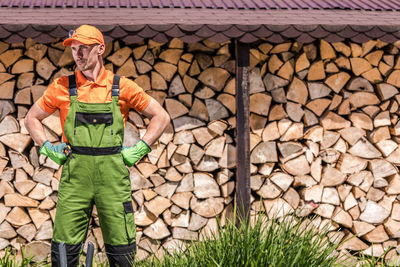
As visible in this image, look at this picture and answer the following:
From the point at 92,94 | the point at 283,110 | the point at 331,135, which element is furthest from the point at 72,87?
the point at 331,135

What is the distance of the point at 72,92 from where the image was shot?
280cm

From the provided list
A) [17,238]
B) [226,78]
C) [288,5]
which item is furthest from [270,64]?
[17,238]

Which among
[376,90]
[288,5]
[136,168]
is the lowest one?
[136,168]

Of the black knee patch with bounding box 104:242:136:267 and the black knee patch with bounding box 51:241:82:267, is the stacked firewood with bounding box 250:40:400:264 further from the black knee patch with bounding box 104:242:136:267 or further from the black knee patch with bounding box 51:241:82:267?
the black knee patch with bounding box 51:241:82:267

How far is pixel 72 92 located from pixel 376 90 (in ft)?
8.39

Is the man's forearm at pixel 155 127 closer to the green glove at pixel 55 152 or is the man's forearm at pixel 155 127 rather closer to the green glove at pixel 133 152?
the green glove at pixel 133 152

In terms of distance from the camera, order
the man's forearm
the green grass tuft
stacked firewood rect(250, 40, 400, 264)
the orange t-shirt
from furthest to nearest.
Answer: stacked firewood rect(250, 40, 400, 264) < the man's forearm < the orange t-shirt < the green grass tuft

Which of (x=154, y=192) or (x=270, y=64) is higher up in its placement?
(x=270, y=64)

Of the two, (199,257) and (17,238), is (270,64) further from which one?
(17,238)

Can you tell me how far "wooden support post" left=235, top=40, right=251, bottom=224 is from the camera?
12.0 feet

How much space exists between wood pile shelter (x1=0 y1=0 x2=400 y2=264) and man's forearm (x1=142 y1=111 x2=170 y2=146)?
79 centimetres

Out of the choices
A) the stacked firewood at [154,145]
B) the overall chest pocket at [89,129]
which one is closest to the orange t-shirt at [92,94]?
the overall chest pocket at [89,129]

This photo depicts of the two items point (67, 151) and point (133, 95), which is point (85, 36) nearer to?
point (133, 95)

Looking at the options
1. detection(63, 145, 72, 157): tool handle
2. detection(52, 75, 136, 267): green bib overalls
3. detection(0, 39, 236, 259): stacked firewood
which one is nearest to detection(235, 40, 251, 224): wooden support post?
detection(0, 39, 236, 259): stacked firewood
